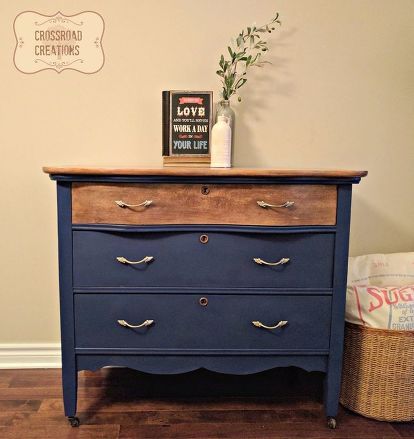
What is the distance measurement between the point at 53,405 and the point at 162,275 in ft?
2.36

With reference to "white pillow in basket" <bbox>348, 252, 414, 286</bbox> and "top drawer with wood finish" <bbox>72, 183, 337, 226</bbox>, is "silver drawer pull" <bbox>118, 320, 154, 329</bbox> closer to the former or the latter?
"top drawer with wood finish" <bbox>72, 183, 337, 226</bbox>

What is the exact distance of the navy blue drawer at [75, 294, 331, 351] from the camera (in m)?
1.44

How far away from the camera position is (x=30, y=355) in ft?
6.40

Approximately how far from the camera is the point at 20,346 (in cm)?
195

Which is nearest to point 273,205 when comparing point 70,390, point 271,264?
point 271,264

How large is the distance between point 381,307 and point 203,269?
0.65 metres

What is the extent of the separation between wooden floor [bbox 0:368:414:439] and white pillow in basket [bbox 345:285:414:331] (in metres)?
0.37

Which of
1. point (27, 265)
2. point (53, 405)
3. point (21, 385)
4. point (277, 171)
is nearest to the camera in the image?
point (277, 171)

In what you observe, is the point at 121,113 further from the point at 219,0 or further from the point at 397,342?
the point at 397,342

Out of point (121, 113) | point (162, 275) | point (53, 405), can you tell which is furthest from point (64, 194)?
point (53, 405)

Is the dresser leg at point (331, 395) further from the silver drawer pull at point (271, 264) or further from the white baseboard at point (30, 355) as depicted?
the white baseboard at point (30, 355)

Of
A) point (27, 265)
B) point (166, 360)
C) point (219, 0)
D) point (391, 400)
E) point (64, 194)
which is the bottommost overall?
point (391, 400)

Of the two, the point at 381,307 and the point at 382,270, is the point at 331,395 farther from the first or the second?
the point at 382,270

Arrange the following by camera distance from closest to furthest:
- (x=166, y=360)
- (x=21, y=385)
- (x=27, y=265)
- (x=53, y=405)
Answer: (x=166, y=360)
(x=53, y=405)
(x=21, y=385)
(x=27, y=265)
